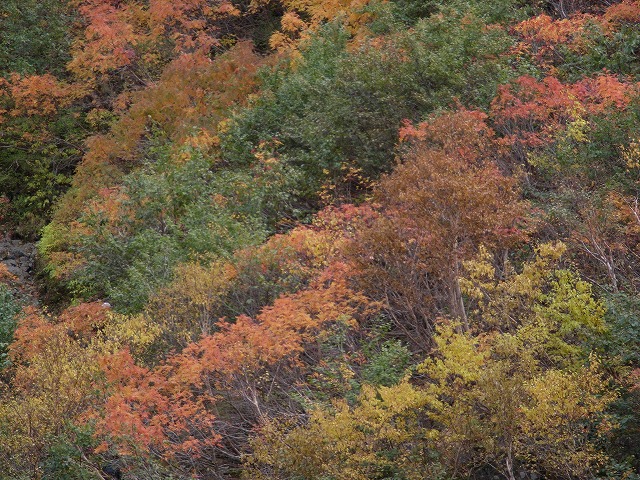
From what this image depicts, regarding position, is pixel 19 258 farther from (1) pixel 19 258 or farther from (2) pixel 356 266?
(2) pixel 356 266

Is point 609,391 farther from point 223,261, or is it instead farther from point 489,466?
point 223,261

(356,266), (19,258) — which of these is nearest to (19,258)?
(19,258)

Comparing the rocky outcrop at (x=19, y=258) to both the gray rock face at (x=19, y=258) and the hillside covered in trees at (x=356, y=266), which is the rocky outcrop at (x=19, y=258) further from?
the hillside covered in trees at (x=356, y=266)

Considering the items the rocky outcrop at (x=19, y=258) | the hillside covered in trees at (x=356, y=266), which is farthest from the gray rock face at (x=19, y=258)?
the hillside covered in trees at (x=356, y=266)

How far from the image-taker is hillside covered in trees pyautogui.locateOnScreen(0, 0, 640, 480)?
15.9 meters

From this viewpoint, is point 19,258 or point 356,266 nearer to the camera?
point 356,266

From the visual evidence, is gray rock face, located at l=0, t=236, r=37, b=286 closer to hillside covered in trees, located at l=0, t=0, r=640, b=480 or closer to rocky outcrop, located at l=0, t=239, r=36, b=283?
rocky outcrop, located at l=0, t=239, r=36, b=283

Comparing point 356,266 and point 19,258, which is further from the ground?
point 356,266

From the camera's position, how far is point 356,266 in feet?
61.5

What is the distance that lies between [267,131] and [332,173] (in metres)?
3.33

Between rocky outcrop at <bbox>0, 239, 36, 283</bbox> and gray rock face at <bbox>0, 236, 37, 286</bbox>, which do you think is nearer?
gray rock face at <bbox>0, 236, 37, 286</bbox>

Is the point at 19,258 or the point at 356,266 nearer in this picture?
the point at 356,266

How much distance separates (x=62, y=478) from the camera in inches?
743

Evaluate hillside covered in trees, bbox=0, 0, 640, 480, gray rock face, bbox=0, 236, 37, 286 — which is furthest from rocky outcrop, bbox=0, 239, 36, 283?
hillside covered in trees, bbox=0, 0, 640, 480
